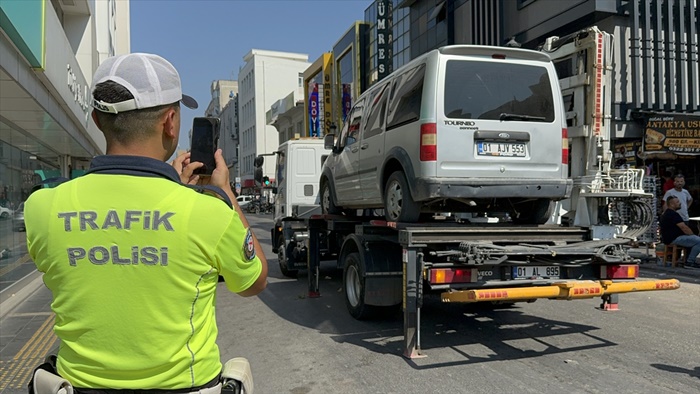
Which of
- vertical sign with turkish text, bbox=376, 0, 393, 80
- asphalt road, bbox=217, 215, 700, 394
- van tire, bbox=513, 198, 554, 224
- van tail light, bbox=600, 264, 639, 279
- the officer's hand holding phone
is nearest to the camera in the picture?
the officer's hand holding phone

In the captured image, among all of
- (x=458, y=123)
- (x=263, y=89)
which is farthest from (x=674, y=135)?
(x=263, y=89)

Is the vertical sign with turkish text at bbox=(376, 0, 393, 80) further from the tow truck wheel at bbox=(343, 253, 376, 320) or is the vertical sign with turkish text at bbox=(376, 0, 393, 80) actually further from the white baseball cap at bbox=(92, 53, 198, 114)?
the white baseball cap at bbox=(92, 53, 198, 114)

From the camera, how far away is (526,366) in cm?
497

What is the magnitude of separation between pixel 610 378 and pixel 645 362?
670 mm

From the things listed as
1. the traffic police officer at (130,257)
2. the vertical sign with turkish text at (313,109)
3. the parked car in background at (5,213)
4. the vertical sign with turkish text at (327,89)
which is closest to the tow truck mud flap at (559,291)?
the traffic police officer at (130,257)

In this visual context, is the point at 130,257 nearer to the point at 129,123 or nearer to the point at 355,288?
the point at 129,123

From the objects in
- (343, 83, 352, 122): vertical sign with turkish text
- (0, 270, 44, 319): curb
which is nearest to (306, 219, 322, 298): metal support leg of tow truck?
(0, 270, 44, 319): curb

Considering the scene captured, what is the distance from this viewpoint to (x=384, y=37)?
96.7ft

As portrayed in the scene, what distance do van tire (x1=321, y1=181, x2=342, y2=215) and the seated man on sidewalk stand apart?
6.73m

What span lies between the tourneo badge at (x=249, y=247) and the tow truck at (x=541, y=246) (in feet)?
11.1

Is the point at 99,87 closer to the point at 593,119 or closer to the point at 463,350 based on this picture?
the point at 463,350

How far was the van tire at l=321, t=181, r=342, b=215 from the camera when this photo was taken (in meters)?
8.88

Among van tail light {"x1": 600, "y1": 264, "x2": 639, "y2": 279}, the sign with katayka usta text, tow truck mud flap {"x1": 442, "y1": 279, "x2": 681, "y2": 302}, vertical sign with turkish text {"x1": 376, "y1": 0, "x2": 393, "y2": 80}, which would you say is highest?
vertical sign with turkish text {"x1": 376, "y1": 0, "x2": 393, "y2": 80}

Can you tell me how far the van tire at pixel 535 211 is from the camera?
20.7 feet
